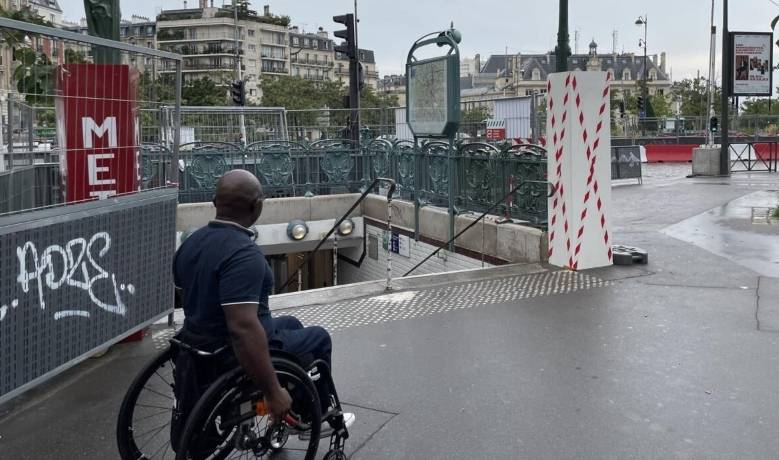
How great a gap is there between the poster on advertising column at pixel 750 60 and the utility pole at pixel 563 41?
15.7 metres

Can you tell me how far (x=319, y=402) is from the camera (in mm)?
3777

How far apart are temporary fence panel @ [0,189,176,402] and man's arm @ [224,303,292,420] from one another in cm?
170

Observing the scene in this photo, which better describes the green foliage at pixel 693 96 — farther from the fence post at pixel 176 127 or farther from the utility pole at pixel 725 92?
the fence post at pixel 176 127

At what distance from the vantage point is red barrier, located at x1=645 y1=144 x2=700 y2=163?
3503 cm

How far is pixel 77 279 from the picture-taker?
501 centimetres

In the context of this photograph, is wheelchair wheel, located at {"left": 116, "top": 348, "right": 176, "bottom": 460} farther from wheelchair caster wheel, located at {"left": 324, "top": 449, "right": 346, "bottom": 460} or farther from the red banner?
the red banner

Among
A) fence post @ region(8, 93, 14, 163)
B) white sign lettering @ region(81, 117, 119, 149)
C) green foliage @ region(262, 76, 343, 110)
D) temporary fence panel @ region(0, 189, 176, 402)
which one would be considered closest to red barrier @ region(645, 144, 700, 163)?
temporary fence panel @ region(0, 189, 176, 402)

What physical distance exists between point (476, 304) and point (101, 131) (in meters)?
3.62

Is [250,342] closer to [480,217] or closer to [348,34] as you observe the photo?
[480,217]

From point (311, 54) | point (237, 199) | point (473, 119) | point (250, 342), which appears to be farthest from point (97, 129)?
point (311, 54)

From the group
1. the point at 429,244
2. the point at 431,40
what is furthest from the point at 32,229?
the point at 429,244

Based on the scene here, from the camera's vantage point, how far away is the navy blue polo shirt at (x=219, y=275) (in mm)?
3322

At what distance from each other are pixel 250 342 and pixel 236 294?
0.20m

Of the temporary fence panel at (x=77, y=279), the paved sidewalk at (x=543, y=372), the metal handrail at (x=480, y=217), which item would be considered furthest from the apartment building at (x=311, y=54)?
the temporary fence panel at (x=77, y=279)
